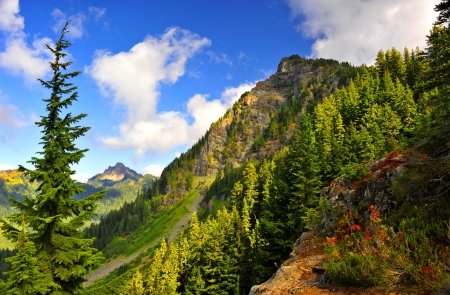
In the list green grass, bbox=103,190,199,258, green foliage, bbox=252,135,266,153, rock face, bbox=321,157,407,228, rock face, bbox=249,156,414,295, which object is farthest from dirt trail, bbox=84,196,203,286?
rock face, bbox=321,157,407,228

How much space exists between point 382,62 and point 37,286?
10039 cm

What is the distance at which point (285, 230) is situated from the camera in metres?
26.3

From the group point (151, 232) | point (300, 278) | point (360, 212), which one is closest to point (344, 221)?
point (360, 212)

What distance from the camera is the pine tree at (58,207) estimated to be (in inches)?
480

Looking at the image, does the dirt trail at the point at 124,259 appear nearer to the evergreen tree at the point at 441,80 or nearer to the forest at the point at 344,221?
the forest at the point at 344,221

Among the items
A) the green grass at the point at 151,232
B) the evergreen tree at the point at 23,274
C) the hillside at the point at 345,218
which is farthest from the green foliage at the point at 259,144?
the evergreen tree at the point at 23,274

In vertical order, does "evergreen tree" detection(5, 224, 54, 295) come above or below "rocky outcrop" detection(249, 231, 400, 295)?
above

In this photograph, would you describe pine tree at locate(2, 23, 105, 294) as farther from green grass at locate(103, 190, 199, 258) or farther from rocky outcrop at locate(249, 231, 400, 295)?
green grass at locate(103, 190, 199, 258)

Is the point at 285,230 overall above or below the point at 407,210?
below

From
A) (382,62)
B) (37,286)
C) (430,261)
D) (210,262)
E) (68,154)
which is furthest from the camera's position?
(382,62)

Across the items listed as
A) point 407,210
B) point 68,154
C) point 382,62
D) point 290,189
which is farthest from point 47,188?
point 382,62

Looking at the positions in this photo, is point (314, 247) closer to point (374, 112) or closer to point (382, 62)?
point (374, 112)

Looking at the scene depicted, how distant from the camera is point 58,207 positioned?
42.5 ft

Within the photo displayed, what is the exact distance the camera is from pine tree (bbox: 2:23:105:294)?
40.0 feet
